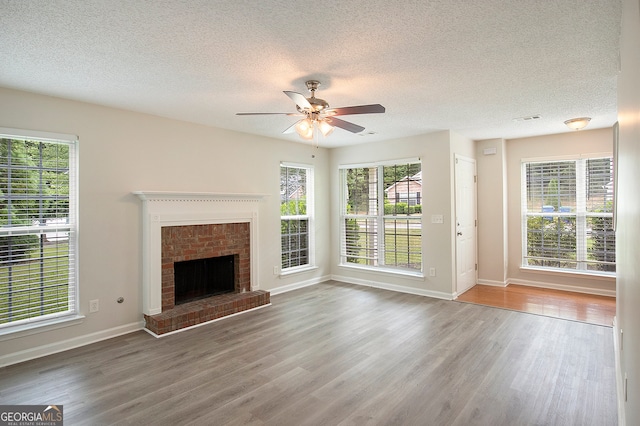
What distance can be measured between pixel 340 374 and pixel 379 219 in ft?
11.2

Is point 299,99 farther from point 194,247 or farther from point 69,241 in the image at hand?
point 69,241

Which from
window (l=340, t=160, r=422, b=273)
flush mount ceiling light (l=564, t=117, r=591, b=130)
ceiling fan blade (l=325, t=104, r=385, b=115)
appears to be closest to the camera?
ceiling fan blade (l=325, t=104, r=385, b=115)

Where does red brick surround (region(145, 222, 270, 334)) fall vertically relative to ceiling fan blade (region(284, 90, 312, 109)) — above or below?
below

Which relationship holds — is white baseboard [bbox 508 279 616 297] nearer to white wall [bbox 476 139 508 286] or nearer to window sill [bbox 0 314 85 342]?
white wall [bbox 476 139 508 286]

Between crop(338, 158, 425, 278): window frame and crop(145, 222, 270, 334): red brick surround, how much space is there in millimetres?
2012

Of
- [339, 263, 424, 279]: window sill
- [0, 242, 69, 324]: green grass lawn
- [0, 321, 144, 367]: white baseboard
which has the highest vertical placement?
[0, 242, 69, 324]: green grass lawn

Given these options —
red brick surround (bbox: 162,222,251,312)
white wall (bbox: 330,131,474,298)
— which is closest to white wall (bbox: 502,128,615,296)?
white wall (bbox: 330,131,474,298)

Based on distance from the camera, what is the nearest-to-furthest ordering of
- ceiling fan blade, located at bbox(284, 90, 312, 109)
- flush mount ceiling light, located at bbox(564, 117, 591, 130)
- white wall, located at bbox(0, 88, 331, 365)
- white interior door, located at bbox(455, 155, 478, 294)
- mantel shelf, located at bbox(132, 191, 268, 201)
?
ceiling fan blade, located at bbox(284, 90, 312, 109) → white wall, located at bbox(0, 88, 331, 365) → mantel shelf, located at bbox(132, 191, 268, 201) → flush mount ceiling light, located at bbox(564, 117, 591, 130) → white interior door, located at bbox(455, 155, 478, 294)

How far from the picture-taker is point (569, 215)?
210 inches

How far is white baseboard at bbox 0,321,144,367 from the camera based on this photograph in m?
3.10

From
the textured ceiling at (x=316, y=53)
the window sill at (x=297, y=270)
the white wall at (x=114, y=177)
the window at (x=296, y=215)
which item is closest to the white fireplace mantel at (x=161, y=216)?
the white wall at (x=114, y=177)

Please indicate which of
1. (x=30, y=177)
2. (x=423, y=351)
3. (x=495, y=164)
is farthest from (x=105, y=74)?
(x=495, y=164)

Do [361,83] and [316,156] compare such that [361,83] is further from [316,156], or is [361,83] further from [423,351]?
[316,156]

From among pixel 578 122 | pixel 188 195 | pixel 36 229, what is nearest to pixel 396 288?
pixel 578 122
